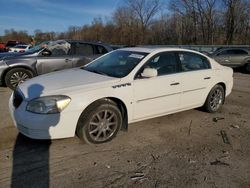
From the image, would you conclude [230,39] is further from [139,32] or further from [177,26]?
[139,32]

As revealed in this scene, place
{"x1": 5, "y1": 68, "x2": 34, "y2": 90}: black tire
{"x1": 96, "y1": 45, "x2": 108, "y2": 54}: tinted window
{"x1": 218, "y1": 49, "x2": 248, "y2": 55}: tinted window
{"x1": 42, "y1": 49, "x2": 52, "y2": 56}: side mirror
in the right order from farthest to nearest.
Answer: {"x1": 218, "y1": 49, "x2": 248, "y2": 55}: tinted window < {"x1": 96, "y1": 45, "x2": 108, "y2": 54}: tinted window < {"x1": 42, "y1": 49, "x2": 52, "y2": 56}: side mirror < {"x1": 5, "y1": 68, "x2": 34, "y2": 90}: black tire

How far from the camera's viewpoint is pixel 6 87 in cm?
866

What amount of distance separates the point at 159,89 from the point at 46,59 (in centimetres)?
498

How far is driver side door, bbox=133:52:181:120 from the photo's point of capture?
178 inches

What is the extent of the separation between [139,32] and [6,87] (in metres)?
48.9

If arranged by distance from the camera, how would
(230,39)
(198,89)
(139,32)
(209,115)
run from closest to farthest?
(198,89), (209,115), (230,39), (139,32)

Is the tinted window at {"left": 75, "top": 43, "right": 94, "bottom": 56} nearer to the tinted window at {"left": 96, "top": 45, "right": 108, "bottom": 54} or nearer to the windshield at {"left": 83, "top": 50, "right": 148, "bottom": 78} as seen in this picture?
the tinted window at {"left": 96, "top": 45, "right": 108, "bottom": 54}

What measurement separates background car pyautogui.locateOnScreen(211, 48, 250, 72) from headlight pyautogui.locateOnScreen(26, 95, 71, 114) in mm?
13704

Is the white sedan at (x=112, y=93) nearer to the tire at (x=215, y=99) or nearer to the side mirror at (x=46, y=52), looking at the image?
the tire at (x=215, y=99)

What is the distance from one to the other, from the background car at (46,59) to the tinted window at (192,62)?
13.9 feet

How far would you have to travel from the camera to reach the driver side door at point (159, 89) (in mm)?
4517

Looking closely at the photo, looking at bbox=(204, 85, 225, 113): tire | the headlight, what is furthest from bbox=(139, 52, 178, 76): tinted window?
the headlight

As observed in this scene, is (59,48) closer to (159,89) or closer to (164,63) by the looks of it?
(164,63)

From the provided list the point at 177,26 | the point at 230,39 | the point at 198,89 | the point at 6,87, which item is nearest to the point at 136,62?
the point at 198,89
